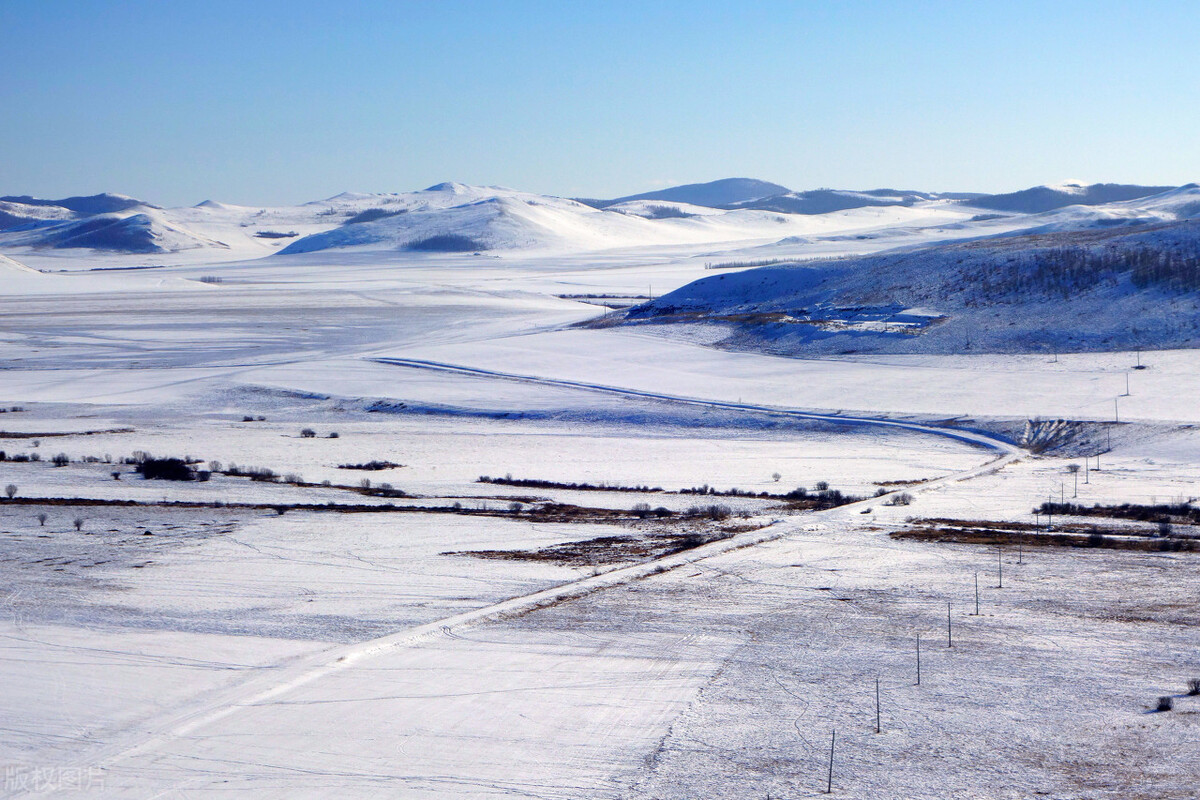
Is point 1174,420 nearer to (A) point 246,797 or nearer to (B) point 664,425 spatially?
(B) point 664,425

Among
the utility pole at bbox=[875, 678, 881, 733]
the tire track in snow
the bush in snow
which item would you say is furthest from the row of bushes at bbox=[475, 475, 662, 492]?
the utility pole at bbox=[875, 678, 881, 733]

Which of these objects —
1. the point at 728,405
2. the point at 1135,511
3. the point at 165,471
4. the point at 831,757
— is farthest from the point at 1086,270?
the point at 831,757

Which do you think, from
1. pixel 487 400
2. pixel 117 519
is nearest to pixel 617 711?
pixel 117 519

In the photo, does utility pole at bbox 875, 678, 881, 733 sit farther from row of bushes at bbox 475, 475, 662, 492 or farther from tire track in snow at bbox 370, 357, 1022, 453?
tire track in snow at bbox 370, 357, 1022, 453

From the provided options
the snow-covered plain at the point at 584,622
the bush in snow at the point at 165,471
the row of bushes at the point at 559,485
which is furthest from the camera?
the row of bushes at the point at 559,485

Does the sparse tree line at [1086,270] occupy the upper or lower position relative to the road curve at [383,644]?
upper

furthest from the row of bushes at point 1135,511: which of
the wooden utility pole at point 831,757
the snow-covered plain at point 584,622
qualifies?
the wooden utility pole at point 831,757

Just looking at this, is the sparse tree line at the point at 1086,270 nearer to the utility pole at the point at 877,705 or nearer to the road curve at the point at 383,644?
the road curve at the point at 383,644

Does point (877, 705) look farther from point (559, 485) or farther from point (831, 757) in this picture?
point (559, 485)
